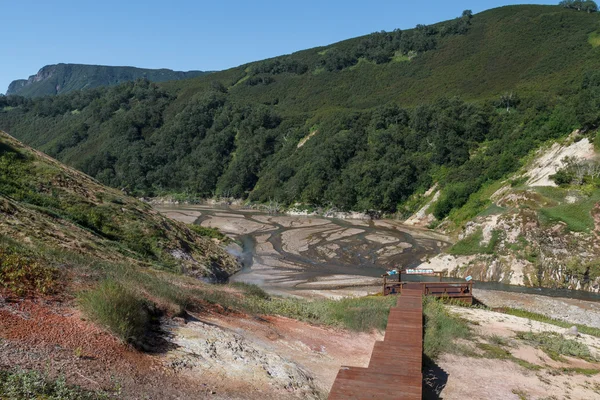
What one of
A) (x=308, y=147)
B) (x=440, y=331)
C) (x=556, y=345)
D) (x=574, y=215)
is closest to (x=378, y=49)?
(x=308, y=147)

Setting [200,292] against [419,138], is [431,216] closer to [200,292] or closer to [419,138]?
[419,138]

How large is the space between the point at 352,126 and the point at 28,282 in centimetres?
9730

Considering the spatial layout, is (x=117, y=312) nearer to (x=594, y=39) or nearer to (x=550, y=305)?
(x=550, y=305)

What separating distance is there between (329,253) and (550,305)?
76.9 ft

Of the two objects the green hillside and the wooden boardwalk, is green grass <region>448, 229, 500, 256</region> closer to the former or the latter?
the green hillside

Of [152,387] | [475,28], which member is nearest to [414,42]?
[475,28]

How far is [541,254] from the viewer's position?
38.2m

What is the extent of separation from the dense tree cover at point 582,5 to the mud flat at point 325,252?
396ft

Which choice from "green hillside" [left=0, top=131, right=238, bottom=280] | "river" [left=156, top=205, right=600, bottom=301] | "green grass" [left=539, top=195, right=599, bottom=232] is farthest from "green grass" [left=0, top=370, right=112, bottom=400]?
"green grass" [left=539, top=195, right=599, bottom=232]

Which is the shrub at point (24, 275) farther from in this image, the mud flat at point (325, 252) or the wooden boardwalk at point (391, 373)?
the mud flat at point (325, 252)

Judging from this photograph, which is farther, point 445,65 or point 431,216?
point 445,65

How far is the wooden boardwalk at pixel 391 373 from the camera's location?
28.8 feet

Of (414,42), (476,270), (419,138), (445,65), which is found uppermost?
(414,42)

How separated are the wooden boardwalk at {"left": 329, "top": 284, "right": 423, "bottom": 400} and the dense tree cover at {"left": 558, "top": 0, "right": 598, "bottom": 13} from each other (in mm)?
167943
